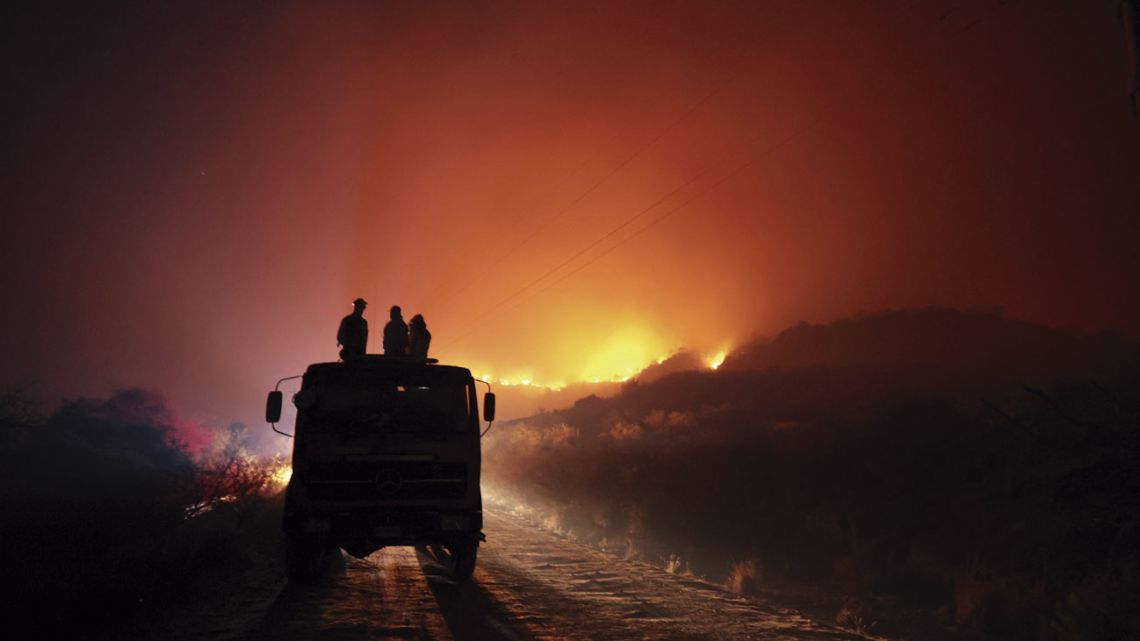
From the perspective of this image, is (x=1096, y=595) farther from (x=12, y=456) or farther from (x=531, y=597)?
(x=12, y=456)

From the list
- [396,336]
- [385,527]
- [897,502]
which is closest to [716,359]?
[897,502]

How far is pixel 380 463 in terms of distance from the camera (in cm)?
907

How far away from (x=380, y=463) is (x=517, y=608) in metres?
Result: 2.77

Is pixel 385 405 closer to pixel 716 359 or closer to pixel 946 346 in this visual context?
pixel 946 346

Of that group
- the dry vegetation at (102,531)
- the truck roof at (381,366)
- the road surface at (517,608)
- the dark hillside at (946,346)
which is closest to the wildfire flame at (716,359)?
the dark hillside at (946,346)

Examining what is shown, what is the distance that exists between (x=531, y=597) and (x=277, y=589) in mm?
3846

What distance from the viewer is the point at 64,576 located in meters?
8.70

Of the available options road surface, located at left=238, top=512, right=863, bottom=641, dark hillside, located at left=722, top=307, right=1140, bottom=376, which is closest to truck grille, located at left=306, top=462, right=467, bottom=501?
road surface, located at left=238, top=512, right=863, bottom=641

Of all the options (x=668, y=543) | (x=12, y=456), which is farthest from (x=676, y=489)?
(x=12, y=456)

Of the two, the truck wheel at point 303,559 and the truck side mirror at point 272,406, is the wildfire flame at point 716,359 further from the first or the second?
the truck side mirror at point 272,406

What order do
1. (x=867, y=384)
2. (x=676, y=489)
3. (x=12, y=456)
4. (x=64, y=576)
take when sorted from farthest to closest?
1. (x=867, y=384)
2. (x=12, y=456)
3. (x=676, y=489)
4. (x=64, y=576)

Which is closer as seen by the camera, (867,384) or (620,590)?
(620,590)

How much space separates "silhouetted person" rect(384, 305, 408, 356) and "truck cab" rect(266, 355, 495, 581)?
95.8 inches

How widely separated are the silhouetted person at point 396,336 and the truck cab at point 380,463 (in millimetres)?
2434
